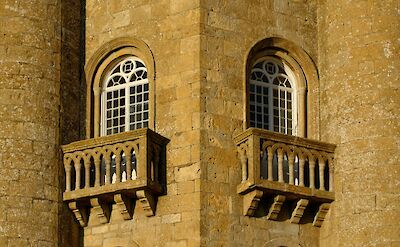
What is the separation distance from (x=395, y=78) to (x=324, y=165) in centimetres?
239

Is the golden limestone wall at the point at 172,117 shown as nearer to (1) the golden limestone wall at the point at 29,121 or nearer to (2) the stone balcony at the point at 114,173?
(2) the stone balcony at the point at 114,173

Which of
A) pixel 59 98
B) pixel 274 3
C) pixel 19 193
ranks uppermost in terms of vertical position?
pixel 274 3

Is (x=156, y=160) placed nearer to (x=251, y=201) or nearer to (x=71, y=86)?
(x=251, y=201)

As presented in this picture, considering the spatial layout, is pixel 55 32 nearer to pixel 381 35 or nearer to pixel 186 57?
pixel 186 57

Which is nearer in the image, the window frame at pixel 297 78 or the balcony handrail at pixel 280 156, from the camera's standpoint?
the balcony handrail at pixel 280 156

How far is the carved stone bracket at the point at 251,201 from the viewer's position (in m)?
31.8

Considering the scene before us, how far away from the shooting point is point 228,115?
3241 cm

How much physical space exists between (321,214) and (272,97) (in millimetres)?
2823

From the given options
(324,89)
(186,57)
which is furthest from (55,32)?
(324,89)

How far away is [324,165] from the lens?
32.9 metres

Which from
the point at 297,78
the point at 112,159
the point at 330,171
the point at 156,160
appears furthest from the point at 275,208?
the point at 112,159

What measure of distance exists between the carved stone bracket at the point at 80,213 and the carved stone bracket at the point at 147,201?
1478 mm

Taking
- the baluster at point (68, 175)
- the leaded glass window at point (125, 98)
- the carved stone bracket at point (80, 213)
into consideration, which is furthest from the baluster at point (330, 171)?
the baluster at point (68, 175)

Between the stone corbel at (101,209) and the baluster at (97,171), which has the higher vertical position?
the baluster at (97,171)
